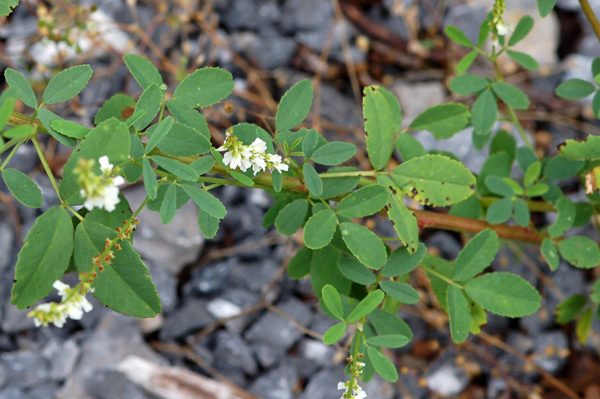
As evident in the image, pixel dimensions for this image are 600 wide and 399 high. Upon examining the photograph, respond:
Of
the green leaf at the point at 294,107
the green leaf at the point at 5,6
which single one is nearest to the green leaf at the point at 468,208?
the green leaf at the point at 294,107

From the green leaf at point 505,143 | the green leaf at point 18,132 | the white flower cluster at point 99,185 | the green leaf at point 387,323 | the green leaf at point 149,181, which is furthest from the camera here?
the green leaf at point 505,143

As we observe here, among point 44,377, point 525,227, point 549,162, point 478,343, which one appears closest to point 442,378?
point 478,343

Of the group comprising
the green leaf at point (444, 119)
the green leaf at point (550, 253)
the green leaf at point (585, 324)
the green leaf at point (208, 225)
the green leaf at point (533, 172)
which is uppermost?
the green leaf at point (444, 119)

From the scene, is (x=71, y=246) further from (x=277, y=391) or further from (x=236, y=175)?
(x=277, y=391)

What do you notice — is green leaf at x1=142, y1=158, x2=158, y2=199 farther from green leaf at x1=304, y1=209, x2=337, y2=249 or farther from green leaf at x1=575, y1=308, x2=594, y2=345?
green leaf at x1=575, y1=308, x2=594, y2=345

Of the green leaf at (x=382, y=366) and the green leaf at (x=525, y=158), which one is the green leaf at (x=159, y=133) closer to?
the green leaf at (x=382, y=366)

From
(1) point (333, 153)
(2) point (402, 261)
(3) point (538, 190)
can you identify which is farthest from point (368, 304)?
(3) point (538, 190)

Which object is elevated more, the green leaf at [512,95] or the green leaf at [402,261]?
the green leaf at [512,95]
